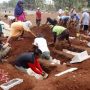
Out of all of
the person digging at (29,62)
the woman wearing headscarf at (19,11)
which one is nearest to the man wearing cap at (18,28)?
the woman wearing headscarf at (19,11)

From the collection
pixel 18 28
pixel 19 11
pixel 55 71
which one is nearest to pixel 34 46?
pixel 55 71

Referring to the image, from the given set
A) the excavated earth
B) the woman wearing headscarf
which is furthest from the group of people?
the excavated earth

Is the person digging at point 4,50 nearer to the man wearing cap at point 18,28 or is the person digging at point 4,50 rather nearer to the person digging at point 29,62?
the man wearing cap at point 18,28

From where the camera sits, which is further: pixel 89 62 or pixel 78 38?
pixel 78 38

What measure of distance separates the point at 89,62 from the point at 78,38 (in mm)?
5985

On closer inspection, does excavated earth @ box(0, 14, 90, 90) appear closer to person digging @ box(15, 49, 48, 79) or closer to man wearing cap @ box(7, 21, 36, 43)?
person digging @ box(15, 49, 48, 79)

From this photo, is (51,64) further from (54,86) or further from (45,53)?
(54,86)

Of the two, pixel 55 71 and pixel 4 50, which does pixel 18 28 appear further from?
pixel 55 71

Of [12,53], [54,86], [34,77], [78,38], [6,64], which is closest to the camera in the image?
[54,86]

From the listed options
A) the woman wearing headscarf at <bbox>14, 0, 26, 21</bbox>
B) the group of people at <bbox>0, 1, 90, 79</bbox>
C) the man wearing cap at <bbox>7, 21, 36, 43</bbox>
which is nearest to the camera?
the group of people at <bbox>0, 1, 90, 79</bbox>

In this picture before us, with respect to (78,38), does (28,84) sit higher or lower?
higher

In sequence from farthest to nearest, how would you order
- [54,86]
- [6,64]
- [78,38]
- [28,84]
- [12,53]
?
[78,38]
[12,53]
[6,64]
[28,84]
[54,86]

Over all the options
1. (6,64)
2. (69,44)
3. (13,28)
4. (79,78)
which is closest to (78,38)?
(69,44)

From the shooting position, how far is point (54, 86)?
789cm
